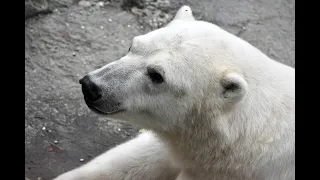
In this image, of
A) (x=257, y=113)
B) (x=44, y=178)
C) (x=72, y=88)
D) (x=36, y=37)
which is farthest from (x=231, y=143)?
(x=36, y=37)

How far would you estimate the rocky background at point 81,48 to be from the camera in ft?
13.4

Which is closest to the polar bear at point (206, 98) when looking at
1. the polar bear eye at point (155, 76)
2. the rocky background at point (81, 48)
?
the polar bear eye at point (155, 76)

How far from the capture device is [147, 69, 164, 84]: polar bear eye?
2.56 metres

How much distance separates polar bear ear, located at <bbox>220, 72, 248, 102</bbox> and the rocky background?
1.81m

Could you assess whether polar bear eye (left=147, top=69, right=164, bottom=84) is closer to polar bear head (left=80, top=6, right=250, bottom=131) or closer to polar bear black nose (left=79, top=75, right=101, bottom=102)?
polar bear head (left=80, top=6, right=250, bottom=131)

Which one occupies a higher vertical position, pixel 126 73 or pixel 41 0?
pixel 126 73

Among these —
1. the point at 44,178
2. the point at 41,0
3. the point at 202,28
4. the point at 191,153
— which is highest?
the point at 202,28

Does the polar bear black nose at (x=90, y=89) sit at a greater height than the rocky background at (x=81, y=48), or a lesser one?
greater

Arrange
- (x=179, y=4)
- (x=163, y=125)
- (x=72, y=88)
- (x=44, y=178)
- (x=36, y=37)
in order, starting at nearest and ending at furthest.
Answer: (x=163, y=125)
(x=44, y=178)
(x=72, y=88)
(x=36, y=37)
(x=179, y=4)

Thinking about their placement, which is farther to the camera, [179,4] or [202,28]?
[179,4]

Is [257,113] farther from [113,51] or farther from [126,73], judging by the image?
[113,51]

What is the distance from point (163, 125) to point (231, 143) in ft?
1.22

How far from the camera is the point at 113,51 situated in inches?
198

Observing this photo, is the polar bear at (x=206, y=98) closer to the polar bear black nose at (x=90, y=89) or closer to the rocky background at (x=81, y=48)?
the polar bear black nose at (x=90, y=89)
